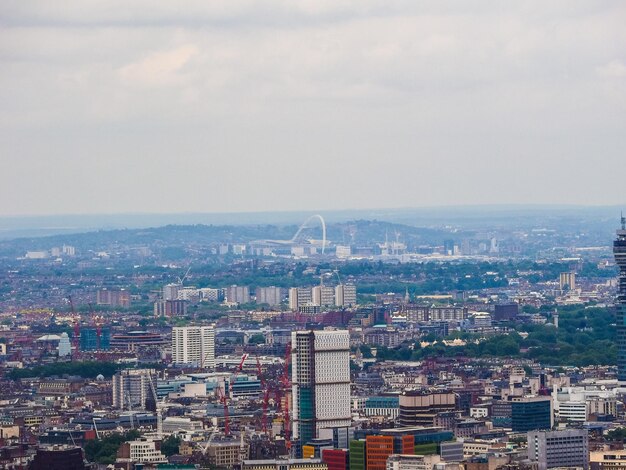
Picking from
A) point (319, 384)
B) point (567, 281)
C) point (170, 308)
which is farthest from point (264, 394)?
point (567, 281)

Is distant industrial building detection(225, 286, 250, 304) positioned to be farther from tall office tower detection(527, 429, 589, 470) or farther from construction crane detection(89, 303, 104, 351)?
tall office tower detection(527, 429, 589, 470)

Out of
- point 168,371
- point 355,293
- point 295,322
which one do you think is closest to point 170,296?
point 355,293

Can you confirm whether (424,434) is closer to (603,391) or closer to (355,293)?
(603,391)

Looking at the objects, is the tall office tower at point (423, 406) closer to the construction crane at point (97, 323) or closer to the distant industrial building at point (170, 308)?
the construction crane at point (97, 323)

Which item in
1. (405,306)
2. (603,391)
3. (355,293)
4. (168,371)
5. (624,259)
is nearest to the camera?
(603,391)

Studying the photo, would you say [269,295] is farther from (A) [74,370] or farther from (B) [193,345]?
(A) [74,370]

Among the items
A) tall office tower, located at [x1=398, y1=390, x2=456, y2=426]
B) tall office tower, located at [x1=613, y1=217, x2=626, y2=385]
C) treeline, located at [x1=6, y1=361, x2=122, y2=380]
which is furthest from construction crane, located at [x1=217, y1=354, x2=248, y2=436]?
tall office tower, located at [x1=613, y1=217, x2=626, y2=385]
